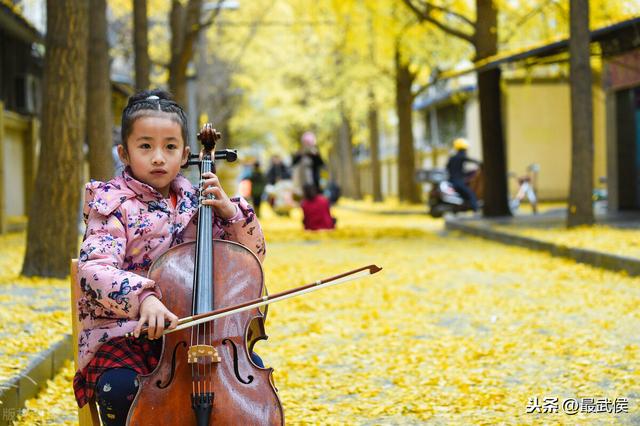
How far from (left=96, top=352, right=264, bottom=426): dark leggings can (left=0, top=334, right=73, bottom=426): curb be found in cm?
145

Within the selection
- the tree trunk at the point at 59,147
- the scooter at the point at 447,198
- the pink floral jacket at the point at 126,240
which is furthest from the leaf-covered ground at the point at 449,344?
the scooter at the point at 447,198

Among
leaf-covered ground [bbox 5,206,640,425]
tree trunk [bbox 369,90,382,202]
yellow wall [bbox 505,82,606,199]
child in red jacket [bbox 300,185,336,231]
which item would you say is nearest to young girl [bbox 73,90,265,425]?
leaf-covered ground [bbox 5,206,640,425]

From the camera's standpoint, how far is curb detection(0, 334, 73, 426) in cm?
460

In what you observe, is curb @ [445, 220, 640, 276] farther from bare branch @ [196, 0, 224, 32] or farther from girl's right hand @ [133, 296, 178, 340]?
girl's right hand @ [133, 296, 178, 340]

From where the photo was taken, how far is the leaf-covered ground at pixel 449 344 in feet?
16.7

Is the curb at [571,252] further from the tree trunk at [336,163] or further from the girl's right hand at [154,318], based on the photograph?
the tree trunk at [336,163]

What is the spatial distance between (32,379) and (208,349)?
100 inches

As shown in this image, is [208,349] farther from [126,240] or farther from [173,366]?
[126,240]

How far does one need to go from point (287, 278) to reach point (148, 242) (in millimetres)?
7501

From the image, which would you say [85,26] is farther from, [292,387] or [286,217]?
[286,217]

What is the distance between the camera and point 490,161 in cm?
1952

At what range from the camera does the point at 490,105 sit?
19.5 meters

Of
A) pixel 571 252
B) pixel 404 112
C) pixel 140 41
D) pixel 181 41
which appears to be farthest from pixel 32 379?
pixel 404 112

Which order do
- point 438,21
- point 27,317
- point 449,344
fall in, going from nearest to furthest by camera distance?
point 449,344
point 27,317
point 438,21
